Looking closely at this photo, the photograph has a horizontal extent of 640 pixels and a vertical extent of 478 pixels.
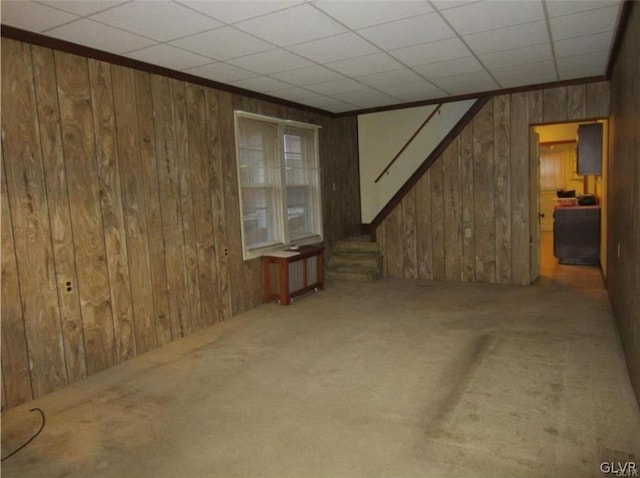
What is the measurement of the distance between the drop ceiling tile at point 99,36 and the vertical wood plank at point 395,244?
4.19 meters

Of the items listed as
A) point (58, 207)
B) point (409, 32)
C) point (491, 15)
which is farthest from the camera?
point (409, 32)

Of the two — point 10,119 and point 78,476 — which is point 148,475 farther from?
point 10,119

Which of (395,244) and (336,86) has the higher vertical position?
(336,86)

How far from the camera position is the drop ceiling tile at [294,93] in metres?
5.05

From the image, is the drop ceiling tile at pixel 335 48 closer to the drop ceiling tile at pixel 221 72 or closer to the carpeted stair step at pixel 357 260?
the drop ceiling tile at pixel 221 72

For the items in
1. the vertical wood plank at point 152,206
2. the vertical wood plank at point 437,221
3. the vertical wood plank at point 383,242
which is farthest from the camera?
the vertical wood plank at point 383,242

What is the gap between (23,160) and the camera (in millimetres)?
3029

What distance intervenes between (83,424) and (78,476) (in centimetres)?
58

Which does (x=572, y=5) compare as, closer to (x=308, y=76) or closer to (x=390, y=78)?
(x=390, y=78)

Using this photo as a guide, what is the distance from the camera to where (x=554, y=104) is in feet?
17.6

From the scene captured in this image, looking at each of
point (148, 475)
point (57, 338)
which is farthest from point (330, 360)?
point (57, 338)

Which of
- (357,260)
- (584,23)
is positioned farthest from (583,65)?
(357,260)

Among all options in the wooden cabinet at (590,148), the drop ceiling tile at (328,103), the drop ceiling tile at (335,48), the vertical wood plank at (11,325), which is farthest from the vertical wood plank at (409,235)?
the vertical wood plank at (11,325)

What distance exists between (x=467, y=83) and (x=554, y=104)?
1.18 metres
